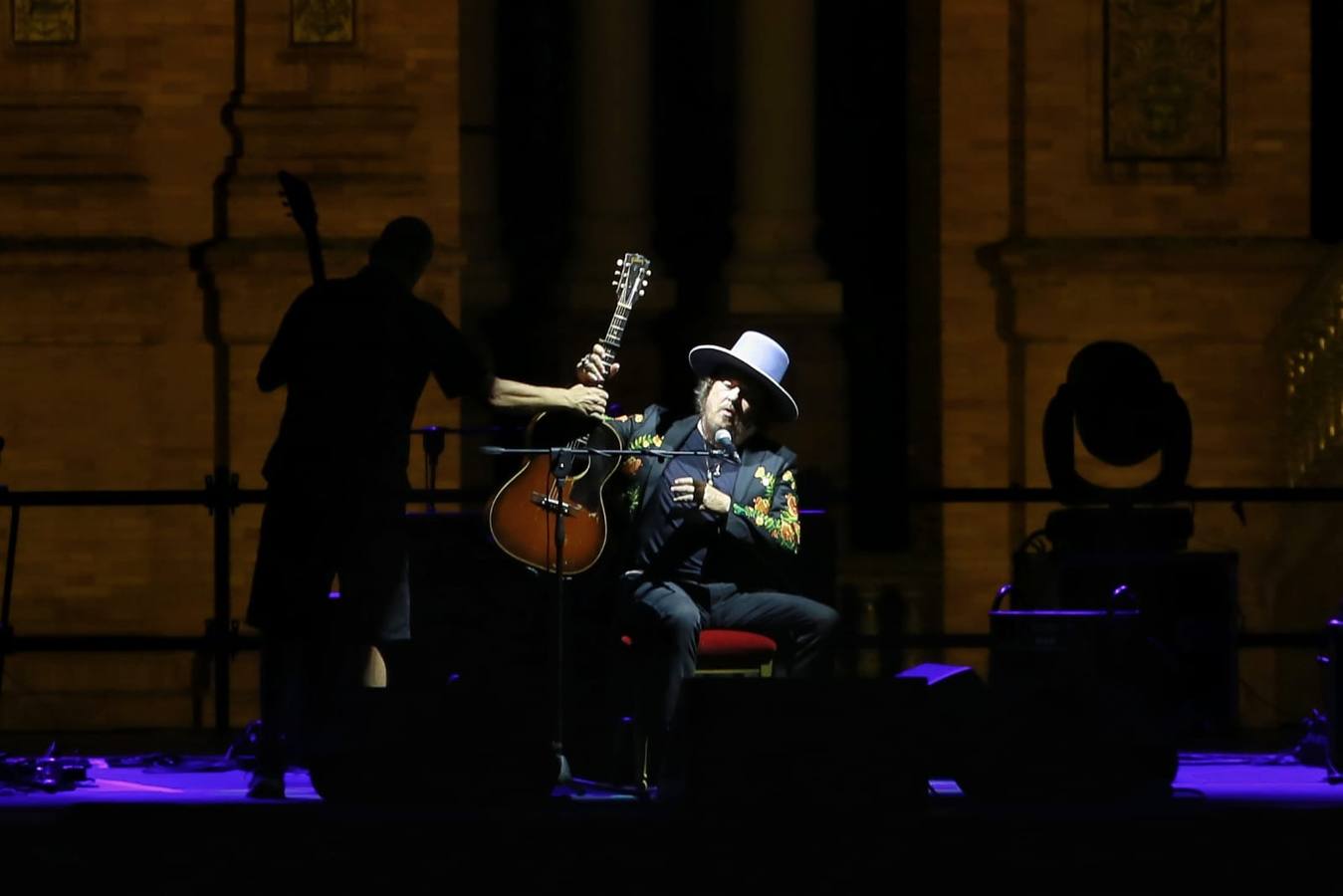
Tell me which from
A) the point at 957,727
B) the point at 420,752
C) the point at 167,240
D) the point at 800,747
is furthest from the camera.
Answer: the point at 167,240

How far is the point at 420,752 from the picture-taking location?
774 centimetres

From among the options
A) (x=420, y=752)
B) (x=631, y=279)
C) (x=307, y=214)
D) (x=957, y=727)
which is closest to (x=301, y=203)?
(x=307, y=214)

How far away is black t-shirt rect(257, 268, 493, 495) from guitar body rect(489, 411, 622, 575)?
17.4 inches

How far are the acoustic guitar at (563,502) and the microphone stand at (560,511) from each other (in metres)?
0.02

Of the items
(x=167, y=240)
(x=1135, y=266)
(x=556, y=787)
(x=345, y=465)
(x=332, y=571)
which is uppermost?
(x=167, y=240)

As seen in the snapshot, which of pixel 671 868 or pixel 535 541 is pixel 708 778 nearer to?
pixel 671 868

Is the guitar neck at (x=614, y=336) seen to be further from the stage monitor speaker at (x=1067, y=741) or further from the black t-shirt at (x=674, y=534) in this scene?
the stage monitor speaker at (x=1067, y=741)

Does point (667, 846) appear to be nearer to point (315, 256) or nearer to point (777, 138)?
point (315, 256)

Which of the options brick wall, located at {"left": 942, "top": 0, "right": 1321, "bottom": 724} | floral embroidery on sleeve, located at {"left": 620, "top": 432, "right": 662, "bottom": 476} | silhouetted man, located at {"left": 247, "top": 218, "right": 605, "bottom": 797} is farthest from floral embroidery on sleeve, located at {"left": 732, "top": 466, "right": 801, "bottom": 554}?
brick wall, located at {"left": 942, "top": 0, "right": 1321, "bottom": 724}

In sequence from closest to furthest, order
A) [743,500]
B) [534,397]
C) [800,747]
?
[800,747]
[534,397]
[743,500]

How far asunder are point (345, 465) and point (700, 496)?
3.78ft

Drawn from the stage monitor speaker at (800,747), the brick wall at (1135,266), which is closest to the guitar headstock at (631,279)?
the stage monitor speaker at (800,747)

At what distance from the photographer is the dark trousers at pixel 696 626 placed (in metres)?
8.80

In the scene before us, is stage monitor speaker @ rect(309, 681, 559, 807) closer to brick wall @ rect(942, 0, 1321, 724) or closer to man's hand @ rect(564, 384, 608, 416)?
man's hand @ rect(564, 384, 608, 416)
